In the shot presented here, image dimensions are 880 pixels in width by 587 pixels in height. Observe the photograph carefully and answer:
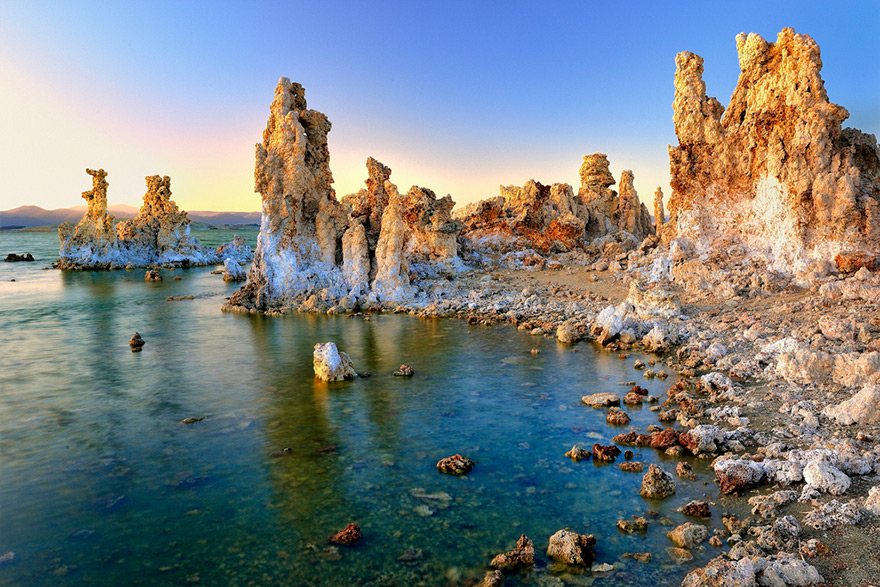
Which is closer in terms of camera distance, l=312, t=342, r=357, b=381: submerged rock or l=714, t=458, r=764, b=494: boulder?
l=714, t=458, r=764, b=494: boulder

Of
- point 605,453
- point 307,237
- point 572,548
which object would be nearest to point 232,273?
point 307,237

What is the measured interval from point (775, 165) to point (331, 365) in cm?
2300

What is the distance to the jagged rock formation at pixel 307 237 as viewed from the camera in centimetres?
3478

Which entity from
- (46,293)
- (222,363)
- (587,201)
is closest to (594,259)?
(587,201)

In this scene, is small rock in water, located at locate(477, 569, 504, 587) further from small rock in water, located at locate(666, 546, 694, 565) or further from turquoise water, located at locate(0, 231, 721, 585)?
small rock in water, located at locate(666, 546, 694, 565)

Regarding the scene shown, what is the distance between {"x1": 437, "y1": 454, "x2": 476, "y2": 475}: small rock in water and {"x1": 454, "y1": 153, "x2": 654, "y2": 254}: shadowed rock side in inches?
1461

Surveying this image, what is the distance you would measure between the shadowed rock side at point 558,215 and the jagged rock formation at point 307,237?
14.9 metres

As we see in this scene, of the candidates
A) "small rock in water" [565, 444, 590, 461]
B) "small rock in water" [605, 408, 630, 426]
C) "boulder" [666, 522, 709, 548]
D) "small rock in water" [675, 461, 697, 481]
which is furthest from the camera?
"small rock in water" [605, 408, 630, 426]

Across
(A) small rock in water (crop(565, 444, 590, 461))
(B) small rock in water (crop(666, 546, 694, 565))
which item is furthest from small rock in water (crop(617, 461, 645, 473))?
(B) small rock in water (crop(666, 546, 694, 565))

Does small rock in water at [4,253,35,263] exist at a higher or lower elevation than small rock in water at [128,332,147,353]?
higher

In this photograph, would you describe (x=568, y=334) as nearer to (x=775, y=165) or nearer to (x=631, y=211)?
(x=775, y=165)

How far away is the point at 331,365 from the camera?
19.0 m

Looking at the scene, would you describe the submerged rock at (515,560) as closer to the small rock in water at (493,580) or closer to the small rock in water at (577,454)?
the small rock in water at (493,580)

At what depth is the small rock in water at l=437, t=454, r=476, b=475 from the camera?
11.7 m
